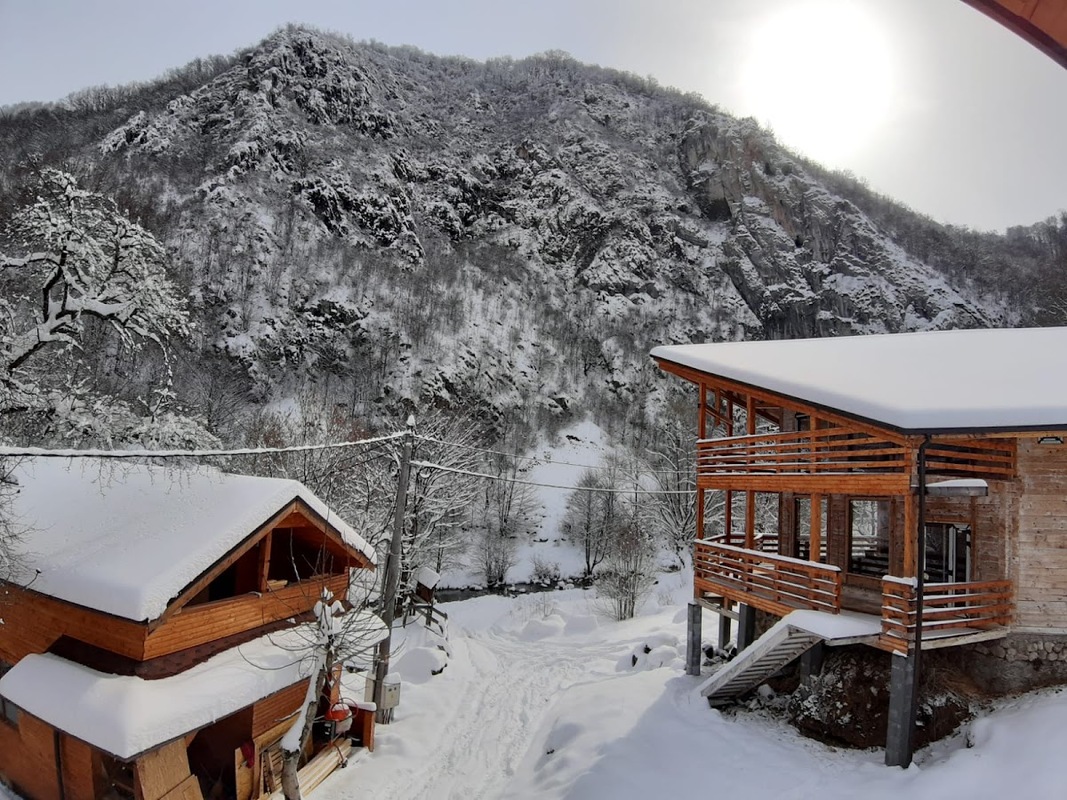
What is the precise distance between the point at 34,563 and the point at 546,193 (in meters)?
88.5

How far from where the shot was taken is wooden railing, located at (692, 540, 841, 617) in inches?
506

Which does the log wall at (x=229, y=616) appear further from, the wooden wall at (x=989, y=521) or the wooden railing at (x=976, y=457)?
the wooden wall at (x=989, y=521)

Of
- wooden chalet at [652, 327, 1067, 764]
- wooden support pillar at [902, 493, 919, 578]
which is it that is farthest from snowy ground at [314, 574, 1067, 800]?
wooden support pillar at [902, 493, 919, 578]

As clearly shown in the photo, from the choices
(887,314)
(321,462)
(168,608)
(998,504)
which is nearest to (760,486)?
(998,504)

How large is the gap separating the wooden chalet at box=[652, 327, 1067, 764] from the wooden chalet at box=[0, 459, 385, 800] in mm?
9669

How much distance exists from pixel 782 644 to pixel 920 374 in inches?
260

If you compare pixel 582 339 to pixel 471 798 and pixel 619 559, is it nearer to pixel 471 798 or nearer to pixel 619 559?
pixel 619 559

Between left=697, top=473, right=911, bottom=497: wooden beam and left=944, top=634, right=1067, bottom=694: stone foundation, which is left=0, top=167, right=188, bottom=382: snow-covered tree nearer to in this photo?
left=697, top=473, right=911, bottom=497: wooden beam

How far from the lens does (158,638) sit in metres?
10.4

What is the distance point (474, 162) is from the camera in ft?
317

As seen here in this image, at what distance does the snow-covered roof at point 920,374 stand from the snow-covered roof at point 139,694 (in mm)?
12050

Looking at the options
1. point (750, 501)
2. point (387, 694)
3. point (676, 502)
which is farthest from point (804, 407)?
point (676, 502)

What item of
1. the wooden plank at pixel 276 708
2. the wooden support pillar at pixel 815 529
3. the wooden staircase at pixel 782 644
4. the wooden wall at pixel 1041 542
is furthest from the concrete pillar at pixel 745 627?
the wooden plank at pixel 276 708

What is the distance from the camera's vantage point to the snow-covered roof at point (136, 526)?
33.6 ft
